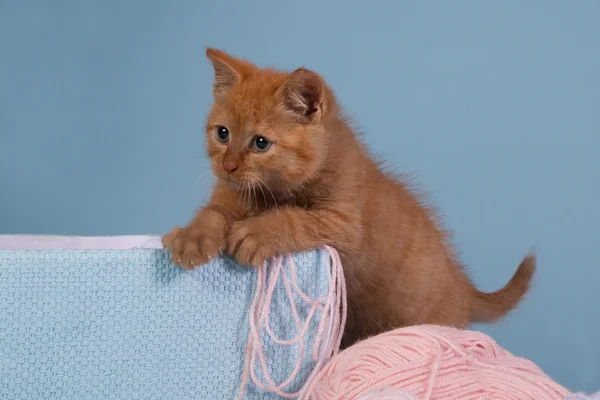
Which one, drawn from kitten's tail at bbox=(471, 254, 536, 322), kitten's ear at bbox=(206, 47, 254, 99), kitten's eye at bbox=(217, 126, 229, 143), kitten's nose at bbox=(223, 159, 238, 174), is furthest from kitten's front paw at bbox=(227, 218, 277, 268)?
kitten's tail at bbox=(471, 254, 536, 322)

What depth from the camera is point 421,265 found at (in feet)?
5.34

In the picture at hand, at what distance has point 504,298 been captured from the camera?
1.87m

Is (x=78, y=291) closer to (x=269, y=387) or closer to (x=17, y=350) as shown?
(x=17, y=350)

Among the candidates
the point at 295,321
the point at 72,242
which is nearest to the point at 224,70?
the point at 295,321

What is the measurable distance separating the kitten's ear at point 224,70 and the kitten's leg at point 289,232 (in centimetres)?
31

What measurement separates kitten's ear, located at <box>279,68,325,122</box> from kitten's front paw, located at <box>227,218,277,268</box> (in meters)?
0.27

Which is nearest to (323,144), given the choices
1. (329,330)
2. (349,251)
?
(349,251)

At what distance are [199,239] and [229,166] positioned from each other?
0.18 metres

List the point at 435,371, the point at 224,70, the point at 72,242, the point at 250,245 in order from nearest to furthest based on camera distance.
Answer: the point at 435,371
the point at 250,245
the point at 224,70
the point at 72,242

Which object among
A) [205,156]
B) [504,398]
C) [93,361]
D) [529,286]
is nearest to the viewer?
[504,398]

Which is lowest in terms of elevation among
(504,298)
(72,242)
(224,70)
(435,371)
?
(72,242)

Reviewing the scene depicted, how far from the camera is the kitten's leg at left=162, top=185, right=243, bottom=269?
3.92 feet

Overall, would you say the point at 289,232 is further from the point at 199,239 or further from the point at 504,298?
the point at 504,298

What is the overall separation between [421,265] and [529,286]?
0.45 metres
